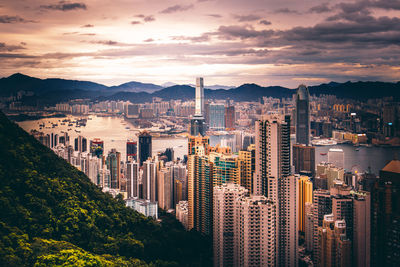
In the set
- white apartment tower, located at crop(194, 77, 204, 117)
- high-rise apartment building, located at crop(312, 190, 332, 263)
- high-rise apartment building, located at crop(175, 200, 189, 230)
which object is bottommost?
high-rise apartment building, located at crop(175, 200, 189, 230)

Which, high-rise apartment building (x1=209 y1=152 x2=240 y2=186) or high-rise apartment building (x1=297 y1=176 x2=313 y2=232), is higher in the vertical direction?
high-rise apartment building (x1=209 y1=152 x2=240 y2=186)

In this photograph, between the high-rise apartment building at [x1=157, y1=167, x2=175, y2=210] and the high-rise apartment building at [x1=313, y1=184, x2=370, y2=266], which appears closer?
the high-rise apartment building at [x1=313, y1=184, x2=370, y2=266]

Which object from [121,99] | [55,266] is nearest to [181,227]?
[55,266]

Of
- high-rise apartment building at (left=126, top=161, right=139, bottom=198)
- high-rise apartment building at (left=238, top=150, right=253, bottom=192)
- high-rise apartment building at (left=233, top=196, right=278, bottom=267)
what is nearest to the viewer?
high-rise apartment building at (left=233, top=196, right=278, bottom=267)

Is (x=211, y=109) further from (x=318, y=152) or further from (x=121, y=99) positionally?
(x=318, y=152)

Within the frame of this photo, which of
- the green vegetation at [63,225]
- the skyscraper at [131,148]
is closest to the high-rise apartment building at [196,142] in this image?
the skyscraper at [131,148]

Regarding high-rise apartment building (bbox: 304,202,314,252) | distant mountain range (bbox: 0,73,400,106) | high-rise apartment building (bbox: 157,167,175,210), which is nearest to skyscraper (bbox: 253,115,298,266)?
high-rise apartment building (bbox: 304,202,314,252)

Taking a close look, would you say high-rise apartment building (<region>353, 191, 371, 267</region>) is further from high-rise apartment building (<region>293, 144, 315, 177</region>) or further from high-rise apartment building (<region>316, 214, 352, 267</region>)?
high-rise apartment building (<region>293, 144, 315, 177</region>)
